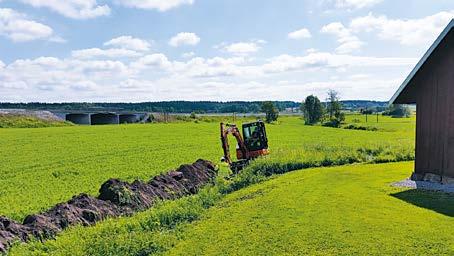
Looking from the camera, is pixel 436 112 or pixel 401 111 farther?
pixel 401 111

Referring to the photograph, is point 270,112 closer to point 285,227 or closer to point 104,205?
point 104,205

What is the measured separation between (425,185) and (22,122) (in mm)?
61627

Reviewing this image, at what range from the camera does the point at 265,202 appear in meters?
11.5

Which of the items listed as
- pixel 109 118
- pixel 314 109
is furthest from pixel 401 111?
pixel 109 118

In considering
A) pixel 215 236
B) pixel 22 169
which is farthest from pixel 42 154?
pixel 215 236

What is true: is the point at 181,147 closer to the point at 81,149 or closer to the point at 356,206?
the point at 81,149

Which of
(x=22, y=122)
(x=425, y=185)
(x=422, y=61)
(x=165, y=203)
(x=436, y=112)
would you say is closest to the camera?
(x=165, y=203)

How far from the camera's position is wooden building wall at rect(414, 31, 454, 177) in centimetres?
1284

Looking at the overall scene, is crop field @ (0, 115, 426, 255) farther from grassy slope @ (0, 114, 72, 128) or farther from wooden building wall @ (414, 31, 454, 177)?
grassy slope @ (0, 114, 72, 128)

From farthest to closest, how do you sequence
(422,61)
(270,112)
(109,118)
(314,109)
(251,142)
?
(314,109)
(270,112)
(109,118)
(251,142)
(422,61)

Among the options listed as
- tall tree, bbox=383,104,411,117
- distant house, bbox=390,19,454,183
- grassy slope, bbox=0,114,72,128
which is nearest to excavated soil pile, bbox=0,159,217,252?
distant house, bbox=390,19,454,183

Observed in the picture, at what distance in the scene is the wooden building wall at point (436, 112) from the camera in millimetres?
12844

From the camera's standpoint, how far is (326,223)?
9180 mm

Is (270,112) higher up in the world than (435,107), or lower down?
lower down
